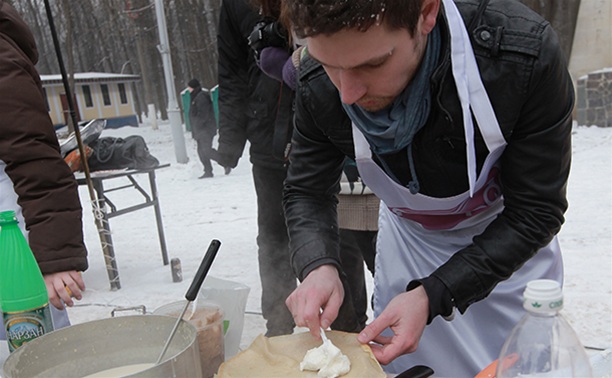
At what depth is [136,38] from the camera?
19.3 metres

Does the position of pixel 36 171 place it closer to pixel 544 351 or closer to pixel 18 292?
pixel 18 292

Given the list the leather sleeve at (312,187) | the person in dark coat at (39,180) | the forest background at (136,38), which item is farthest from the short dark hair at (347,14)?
the forest background at (136,38)

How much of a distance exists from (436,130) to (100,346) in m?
0.85

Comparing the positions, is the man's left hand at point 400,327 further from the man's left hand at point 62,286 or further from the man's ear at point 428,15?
the man's left hand at point 62,286

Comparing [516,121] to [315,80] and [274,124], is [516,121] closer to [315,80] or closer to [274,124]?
[315,80]

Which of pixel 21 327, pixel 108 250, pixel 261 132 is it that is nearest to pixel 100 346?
pixel 21 327

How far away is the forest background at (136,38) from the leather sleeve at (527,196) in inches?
713

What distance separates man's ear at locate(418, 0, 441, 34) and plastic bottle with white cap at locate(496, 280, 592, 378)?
0.57 meters

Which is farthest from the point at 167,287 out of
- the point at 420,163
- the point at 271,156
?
the point at 420,163

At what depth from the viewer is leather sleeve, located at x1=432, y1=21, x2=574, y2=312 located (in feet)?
3.77

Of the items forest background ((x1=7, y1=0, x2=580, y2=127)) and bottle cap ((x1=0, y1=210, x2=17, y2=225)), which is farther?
forest background ((x1=7, y1=0, x2=580, y2=127))

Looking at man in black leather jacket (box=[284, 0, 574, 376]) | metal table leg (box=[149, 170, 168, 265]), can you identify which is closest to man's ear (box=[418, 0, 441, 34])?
man in black leather jacket (box=[284, 0, 574, 376])

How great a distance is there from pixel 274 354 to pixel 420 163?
562mm

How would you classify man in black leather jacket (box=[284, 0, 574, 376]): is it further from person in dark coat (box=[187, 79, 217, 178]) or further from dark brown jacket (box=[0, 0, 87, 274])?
person in dark coat (box=[187, 79, 217, 178])
